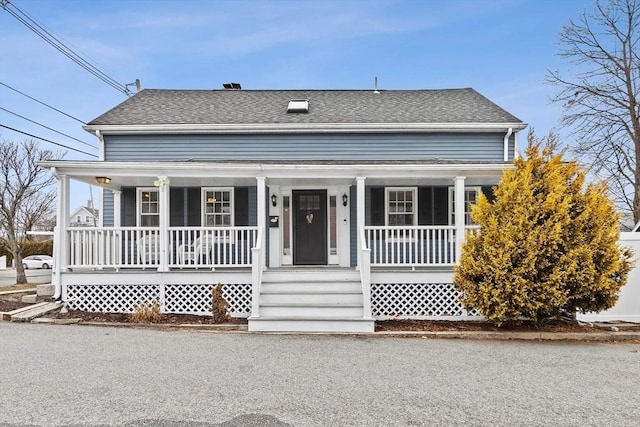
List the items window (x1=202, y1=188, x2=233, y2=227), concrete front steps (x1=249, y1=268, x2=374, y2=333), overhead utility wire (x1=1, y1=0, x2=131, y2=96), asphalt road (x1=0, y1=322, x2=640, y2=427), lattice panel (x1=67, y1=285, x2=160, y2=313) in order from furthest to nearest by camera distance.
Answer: overhead utility wire (x1=1, y1=0, x2=131, y2=96) < window (x1=202, y1=188, x2=233, y2=227) < lattice panel (x1=67, y1=285, x2=160, y2=313) < concrete front steps (x1=249, y1=268, x2=374, y2=333) < asphalt road (x1=0, y1=322, x2=640, y2=427)

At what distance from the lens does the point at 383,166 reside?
8.23 metres

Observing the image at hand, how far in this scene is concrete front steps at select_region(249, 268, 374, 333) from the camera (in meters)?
7.11

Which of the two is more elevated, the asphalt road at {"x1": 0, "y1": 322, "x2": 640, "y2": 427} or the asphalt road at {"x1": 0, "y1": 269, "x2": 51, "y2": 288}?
the asphalt road at {"x1": 0, "y1": 322, "x2": 640, "y2": 427}

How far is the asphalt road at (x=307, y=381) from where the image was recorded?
3.62 m

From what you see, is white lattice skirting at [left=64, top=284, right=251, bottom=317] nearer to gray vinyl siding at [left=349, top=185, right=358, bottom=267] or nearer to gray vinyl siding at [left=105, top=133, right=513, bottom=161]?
gray vinyl siding at [left=349, top=185, right=358, bottom=267]

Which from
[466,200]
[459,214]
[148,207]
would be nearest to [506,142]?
[466,200]

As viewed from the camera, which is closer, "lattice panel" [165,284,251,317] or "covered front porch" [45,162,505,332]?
"covered front porch" [45,162,505,332]

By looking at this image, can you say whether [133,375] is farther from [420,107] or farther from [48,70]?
[48,70]

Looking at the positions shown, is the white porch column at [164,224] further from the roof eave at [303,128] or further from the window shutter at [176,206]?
the roof eave at [303,128]

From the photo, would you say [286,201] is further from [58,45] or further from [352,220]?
[58,45]

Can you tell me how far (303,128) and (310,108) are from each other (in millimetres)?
1409

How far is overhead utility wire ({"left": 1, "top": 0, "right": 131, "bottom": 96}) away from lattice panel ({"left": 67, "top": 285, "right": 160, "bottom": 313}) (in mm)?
11403

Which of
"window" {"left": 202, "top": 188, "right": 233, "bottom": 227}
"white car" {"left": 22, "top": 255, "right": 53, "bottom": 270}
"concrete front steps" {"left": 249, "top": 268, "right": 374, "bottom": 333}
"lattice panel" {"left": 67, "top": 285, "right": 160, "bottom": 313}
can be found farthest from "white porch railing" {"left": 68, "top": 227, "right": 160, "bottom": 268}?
"white car" {"left": 22, "top": 255, "right": 53, "bottom": 270}

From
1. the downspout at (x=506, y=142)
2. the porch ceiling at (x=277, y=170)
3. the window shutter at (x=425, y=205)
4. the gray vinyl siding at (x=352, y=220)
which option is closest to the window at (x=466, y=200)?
the window shutter at (x=425, y=205)
